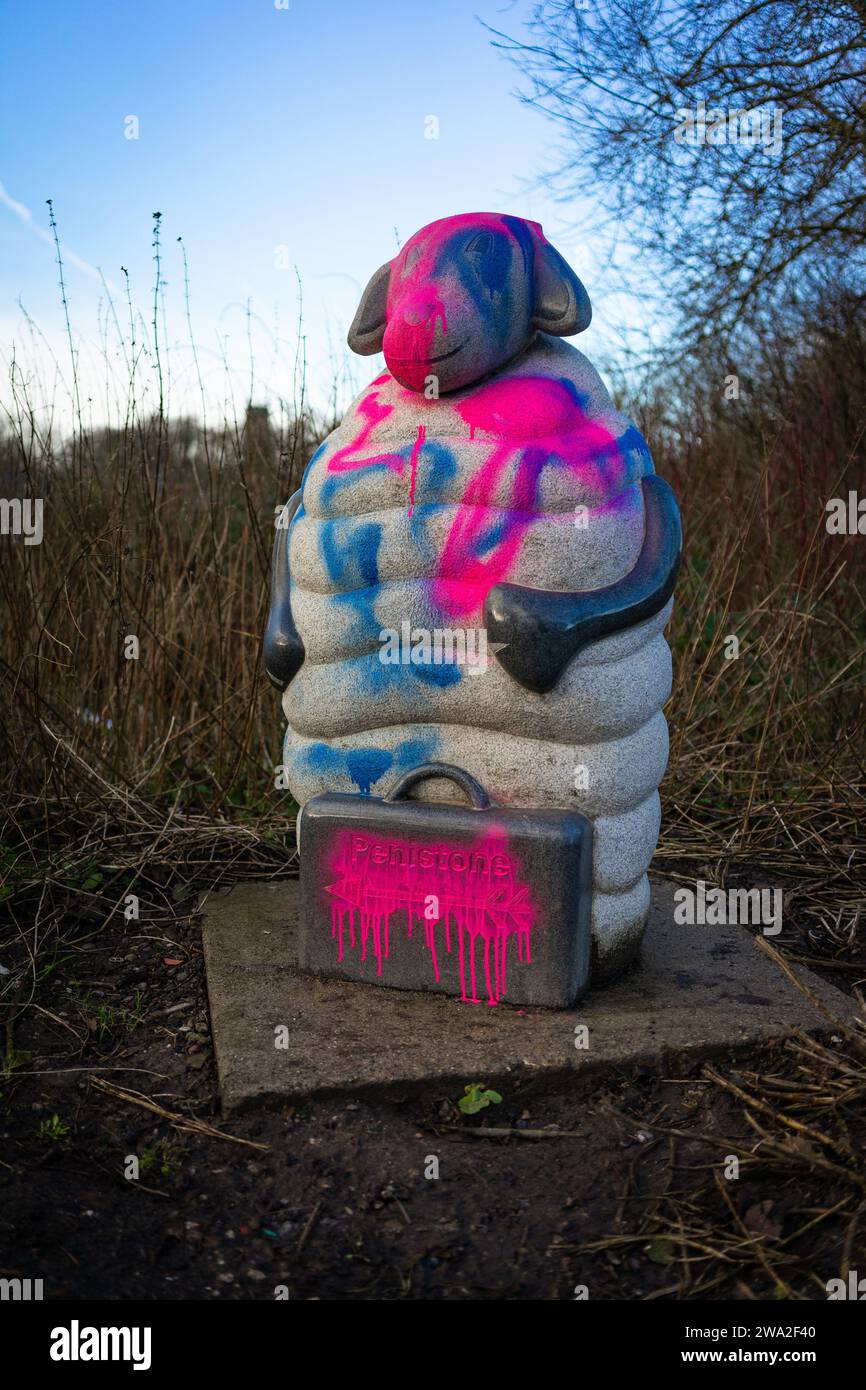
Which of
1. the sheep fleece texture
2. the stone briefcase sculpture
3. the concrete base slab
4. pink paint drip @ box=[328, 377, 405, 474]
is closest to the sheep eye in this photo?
the stone briefcase sculpture

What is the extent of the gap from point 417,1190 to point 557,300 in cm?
176

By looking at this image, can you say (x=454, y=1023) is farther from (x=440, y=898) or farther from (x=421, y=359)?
(x=421, y=359)

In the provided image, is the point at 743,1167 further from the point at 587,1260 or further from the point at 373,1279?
the point at 373,1279

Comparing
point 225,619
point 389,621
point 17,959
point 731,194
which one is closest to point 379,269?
point 389,621

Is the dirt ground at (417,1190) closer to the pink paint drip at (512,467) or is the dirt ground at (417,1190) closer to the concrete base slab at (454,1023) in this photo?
the concrete base slab at (454,1023)

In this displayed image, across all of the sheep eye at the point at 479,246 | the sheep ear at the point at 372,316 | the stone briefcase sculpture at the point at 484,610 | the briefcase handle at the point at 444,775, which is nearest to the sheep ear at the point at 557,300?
the stone briefcase sculpture at the point at 484,610

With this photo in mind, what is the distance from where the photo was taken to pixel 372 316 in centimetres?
264

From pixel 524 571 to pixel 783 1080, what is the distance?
1.08m

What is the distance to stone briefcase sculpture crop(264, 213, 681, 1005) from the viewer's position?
2.34 metres

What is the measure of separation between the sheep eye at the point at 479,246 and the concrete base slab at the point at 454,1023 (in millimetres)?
1538

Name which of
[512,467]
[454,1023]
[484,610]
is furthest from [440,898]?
[512,467]

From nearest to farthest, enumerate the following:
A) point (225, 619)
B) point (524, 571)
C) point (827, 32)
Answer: point (524, 571), point (225, 619), point (827, 32)

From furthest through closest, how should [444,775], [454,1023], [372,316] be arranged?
1. [372,316]
2. [444,775]
3. [454,1023]

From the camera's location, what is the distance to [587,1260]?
1.79 metres
